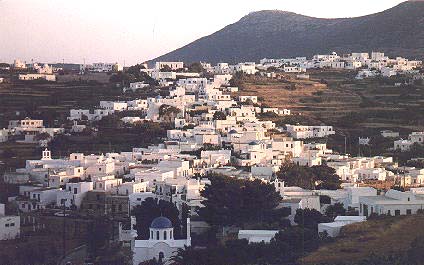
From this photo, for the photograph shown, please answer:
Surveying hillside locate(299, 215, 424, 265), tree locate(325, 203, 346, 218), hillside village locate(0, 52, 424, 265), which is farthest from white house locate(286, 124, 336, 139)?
hillside locate(299, 215, 424, 265)

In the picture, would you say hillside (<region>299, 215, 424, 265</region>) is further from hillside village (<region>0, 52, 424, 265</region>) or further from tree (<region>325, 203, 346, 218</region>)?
tree (<region>325, 203, 346, 218</region>)

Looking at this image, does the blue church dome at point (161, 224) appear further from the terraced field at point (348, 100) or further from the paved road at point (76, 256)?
the terraced field at point (348, 100)

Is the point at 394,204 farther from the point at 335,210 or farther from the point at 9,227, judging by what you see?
the point at 9,227

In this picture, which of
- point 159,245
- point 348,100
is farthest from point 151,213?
point 348,100

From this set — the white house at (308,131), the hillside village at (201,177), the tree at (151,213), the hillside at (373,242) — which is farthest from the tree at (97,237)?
the white house at (308,131)

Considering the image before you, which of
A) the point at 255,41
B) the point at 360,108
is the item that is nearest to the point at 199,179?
the point at 360,108

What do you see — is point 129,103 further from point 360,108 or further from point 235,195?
point 235,195

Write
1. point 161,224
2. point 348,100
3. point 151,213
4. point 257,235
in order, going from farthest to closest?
point 348,100, point 151,213, point 161,224, point 257,235
